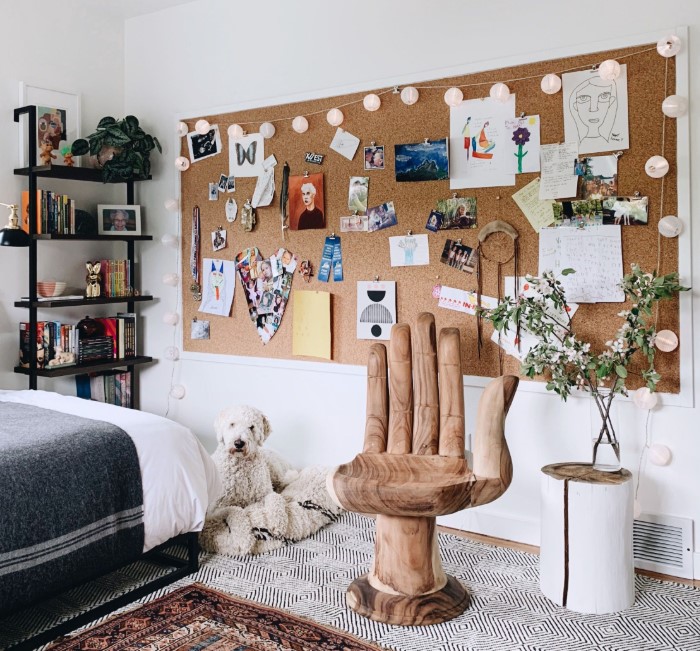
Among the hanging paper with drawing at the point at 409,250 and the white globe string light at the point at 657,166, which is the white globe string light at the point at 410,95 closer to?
the hanging paper with drawing at the point at 409,250

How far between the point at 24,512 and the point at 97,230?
84.8 inches

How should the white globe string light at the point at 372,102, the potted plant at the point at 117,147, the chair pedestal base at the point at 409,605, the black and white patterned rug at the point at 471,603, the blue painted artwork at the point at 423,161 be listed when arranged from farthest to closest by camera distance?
the potted plant at the point at 117,147, the white globe string light at the point at 372,102, the blue painted artwork at the point at 423,161, the chair pedestal base at the point at 409,605, the black and white patterned rug at the point at 471,603

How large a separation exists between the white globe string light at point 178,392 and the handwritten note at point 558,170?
2.15 metres

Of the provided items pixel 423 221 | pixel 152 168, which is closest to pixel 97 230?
pixel 152 168

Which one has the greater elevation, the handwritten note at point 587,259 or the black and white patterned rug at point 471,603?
the handwritten note at point 587,259

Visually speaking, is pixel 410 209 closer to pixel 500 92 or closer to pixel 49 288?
pixel 500 92

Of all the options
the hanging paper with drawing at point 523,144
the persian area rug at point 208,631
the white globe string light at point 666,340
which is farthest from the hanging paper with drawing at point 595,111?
the persian area rug at point 208,631

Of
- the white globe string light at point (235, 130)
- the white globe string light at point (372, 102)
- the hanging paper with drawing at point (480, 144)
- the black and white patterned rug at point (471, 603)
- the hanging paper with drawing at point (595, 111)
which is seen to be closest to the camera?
the black and white patterned rug at point (471, 603)

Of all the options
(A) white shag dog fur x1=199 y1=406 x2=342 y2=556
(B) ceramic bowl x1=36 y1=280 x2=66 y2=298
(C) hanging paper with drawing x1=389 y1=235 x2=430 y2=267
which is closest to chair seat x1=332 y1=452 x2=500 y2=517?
(A) white shag dog fur x1=199 y1=406 x2=342 y2=556

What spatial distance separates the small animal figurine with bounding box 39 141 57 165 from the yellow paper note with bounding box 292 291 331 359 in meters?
1.41

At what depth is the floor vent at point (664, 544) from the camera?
2680 mm

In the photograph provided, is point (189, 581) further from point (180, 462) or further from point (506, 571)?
point (506, 571)

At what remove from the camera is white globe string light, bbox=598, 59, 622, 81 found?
266 cm

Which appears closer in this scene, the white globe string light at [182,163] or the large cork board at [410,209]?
the large cork board at [410,209]
